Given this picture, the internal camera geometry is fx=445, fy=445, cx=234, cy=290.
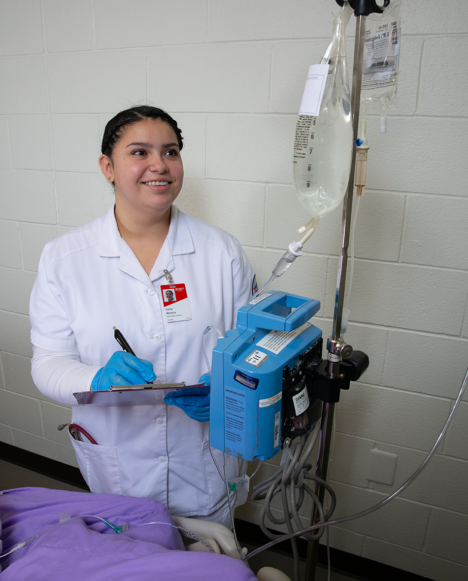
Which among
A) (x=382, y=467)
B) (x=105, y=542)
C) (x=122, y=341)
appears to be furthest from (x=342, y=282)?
(x=382, y=467)

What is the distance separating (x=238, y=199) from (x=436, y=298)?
2.51 ft

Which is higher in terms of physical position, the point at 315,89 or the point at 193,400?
the point at 315,89

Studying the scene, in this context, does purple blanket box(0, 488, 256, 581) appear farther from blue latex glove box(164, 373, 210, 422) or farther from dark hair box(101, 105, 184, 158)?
dark hair box(101, 105, 184, 158)

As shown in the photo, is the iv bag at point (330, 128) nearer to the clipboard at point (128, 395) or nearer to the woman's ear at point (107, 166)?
the clipboard at point (128, 395)

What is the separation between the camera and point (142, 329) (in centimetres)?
128

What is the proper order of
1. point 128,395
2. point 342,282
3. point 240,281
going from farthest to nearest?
point 240,281 → point 128,395 → point 342,282

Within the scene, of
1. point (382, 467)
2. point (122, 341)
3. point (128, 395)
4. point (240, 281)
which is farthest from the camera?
point (382, 467)

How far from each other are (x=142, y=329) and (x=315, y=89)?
0.79m

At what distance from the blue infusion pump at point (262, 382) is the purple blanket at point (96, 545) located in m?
0.21

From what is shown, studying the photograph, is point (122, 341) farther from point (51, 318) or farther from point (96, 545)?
point (96, 545)

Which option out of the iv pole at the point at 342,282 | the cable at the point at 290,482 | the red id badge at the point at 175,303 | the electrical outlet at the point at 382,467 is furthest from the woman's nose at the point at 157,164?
the electrical outlet at the point at 382,467

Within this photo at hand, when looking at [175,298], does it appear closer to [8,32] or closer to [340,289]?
[340,289]

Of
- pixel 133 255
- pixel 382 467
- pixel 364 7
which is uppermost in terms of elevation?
pixel 364 7

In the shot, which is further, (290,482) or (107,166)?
(107,166)
